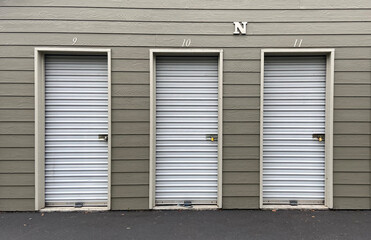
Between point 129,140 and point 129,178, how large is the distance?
0.68m

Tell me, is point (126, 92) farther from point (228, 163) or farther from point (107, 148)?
point (228, 163)

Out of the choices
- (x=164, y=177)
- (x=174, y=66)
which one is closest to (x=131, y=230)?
(x=164, y=177)

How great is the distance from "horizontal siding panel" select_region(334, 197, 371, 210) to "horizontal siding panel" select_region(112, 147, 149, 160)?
3507 millimetres

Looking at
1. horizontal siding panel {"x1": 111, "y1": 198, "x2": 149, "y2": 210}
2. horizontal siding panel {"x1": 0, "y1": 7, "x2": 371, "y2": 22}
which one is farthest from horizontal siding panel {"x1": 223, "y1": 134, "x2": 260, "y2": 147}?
horizontal siding panel {"x1": 0, "y1": 7, "x2": 371, "y2": 22}

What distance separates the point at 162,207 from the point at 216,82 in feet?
8.18

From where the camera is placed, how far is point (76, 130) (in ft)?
14.0

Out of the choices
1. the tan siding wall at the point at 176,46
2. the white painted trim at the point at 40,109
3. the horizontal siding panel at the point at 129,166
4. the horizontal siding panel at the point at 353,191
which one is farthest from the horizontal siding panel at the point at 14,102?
the horizontal siding panel at the point at 353,191

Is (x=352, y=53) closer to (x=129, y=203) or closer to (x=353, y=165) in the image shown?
(x=353, y=165)

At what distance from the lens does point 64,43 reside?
4.05 meters

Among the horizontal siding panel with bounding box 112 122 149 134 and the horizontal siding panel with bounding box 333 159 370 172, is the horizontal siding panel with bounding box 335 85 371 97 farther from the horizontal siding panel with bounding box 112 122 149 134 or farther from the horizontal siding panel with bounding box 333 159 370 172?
the horizontal siding panel with bounding box 112 122 149 134

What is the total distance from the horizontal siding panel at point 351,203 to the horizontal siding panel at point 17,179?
5.42m

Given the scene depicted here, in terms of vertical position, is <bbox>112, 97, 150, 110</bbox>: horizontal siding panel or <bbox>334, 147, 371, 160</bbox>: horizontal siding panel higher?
<bbox>112, 97, 150, 110</bbox>: horizontal siding panel

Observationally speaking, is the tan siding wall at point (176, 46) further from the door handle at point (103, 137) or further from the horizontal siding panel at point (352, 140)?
the door handle at point (103, 137)

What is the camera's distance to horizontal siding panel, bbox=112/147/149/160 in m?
4.10
